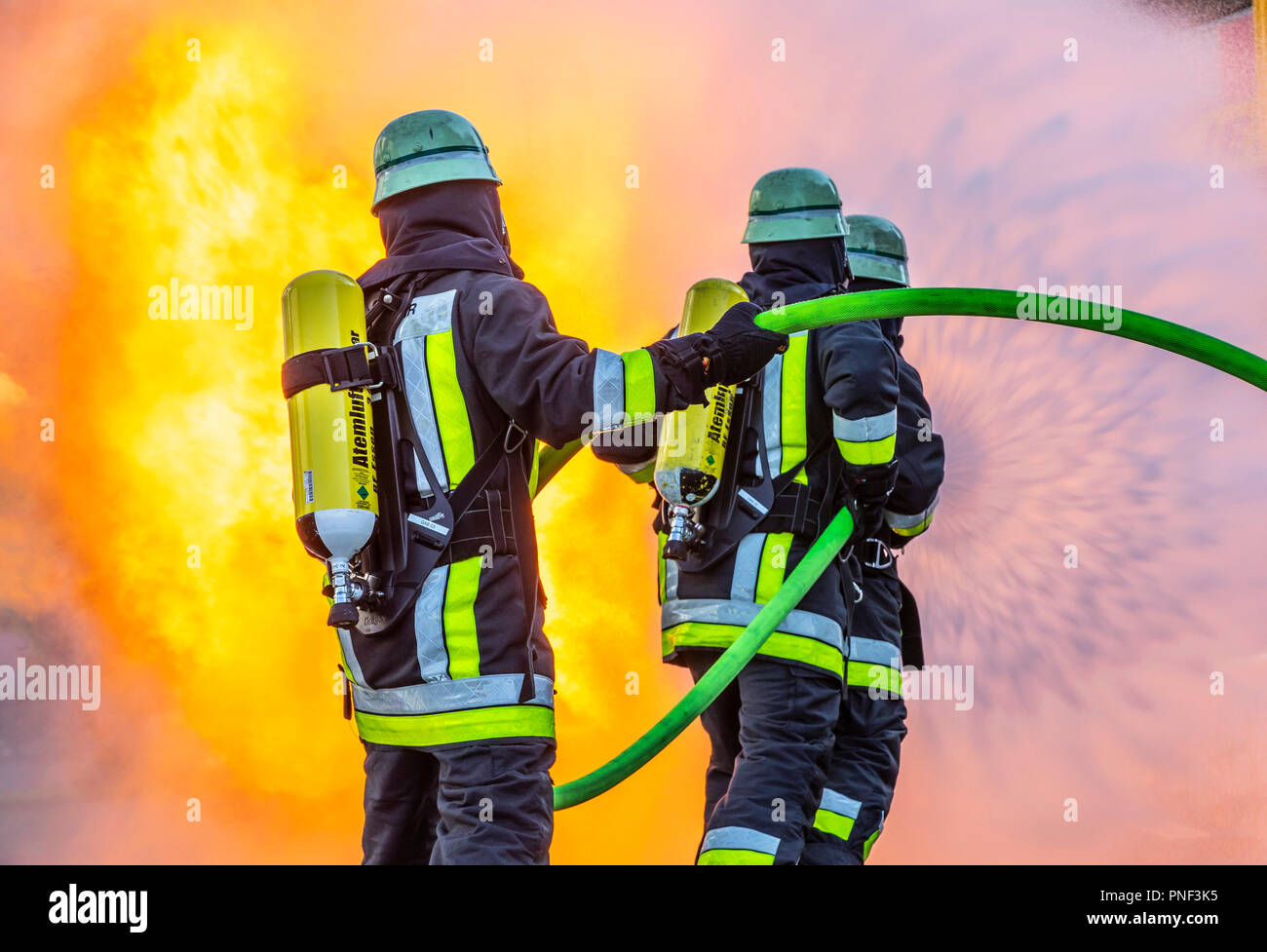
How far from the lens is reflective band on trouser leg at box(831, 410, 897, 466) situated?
384 cm

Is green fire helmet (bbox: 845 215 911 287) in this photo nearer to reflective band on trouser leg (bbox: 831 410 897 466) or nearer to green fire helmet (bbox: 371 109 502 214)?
reflective band on trouser leg (bbox: 831 410 897 466)

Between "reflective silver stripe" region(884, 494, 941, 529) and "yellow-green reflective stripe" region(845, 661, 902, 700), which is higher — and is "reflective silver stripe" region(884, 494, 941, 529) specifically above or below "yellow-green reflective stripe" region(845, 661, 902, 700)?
above

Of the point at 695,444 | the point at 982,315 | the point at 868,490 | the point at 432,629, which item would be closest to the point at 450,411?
the point at 432,629

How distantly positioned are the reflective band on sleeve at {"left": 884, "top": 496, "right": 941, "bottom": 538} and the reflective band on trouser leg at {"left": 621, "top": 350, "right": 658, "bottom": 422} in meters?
1.83

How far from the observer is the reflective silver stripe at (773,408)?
3.94 metres

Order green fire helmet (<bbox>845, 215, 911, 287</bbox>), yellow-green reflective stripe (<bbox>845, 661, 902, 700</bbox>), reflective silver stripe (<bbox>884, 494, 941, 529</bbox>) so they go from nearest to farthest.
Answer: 1. yellow-green reflective stripe (<bbox>845, 661, 902, 700</bbox>)
2. reflective silver stripe (<bbox>884, 494, 941, 529</bbox>)
3. green fire helmet (<bbox>845, 215, 911, 287</bbox>)

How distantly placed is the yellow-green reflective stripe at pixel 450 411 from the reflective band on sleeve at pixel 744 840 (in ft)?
4.27

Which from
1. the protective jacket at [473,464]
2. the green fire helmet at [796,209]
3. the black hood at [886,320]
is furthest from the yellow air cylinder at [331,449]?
the black hood at [886,320]

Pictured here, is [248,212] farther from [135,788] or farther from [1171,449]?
[1171,449]

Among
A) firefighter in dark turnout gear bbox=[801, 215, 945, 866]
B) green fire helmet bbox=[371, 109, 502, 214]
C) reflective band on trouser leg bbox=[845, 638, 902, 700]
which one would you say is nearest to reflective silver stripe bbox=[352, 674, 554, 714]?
green fire helmet bbox=[371, 109, 502, 214]

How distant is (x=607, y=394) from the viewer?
285cm

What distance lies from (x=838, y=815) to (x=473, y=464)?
1.97m

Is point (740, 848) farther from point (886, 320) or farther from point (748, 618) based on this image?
point (886, 320)
